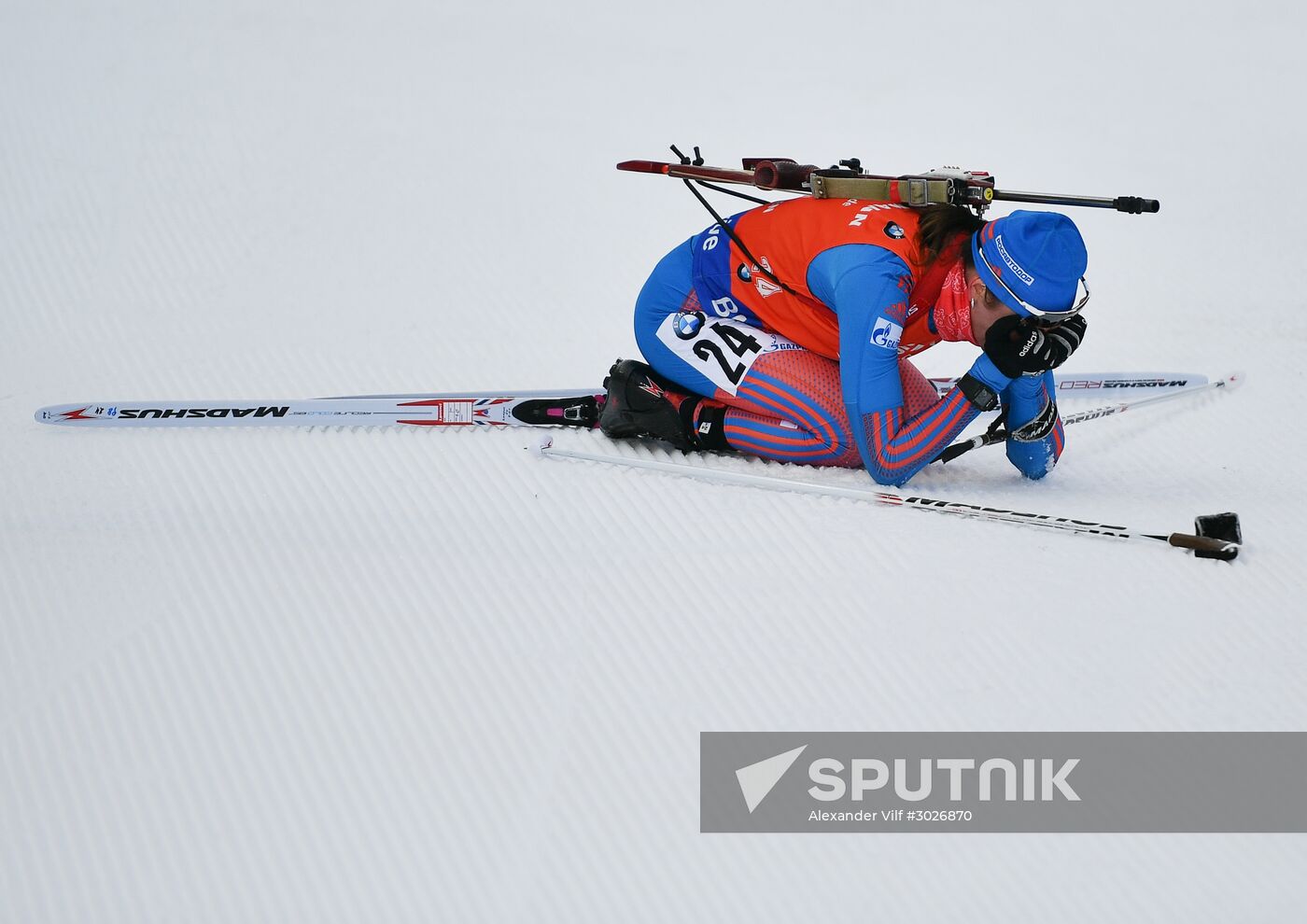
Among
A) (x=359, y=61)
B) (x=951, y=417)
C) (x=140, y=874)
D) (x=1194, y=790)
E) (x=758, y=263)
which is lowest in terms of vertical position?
(x=140, y=874)

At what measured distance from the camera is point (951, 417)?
9.32 feet

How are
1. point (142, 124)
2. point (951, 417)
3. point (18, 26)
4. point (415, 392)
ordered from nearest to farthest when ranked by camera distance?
point (951, 417), point (415, 392), point (142, 124), point (18, 26)

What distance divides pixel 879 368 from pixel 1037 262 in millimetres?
407

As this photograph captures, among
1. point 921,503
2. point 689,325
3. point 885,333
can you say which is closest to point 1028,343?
point 885,333

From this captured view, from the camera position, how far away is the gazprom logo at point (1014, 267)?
2.66m

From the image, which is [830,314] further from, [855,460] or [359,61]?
[359,61]

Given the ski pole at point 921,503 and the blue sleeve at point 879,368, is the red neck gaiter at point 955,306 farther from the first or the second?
the ski pole at point 921,503

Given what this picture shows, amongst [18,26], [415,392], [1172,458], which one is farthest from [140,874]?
[18,26]

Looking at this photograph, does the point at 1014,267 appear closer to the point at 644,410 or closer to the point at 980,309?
the point at 980,309

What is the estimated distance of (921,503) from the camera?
2.87m

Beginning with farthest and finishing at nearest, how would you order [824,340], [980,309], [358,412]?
[358,412]
[824,340]
[980,309]

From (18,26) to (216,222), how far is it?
2.08 m

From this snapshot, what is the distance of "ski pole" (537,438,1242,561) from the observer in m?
2.62

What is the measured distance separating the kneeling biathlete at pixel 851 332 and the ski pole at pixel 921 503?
0.09 m
